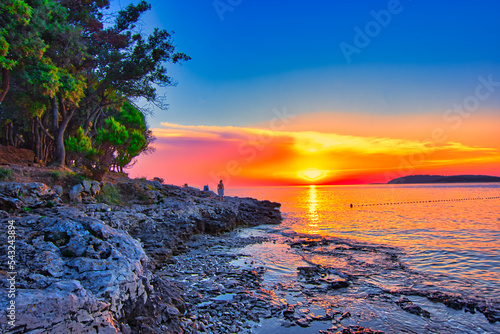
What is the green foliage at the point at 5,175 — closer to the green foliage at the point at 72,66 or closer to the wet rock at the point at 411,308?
the green foliage at the point at 72,66

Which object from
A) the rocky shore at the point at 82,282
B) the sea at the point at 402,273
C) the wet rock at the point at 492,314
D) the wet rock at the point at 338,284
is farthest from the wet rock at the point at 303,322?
the wet rock at the point at 492,314

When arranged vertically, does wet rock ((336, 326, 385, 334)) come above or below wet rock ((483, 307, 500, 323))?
above

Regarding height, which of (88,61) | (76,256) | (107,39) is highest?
(107,39)

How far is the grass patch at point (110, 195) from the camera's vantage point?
53.6ft

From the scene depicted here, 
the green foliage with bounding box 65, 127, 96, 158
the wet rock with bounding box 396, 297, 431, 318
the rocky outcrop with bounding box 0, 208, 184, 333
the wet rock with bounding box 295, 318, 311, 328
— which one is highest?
the green foliage with bounding box 65, 127, 96, 158

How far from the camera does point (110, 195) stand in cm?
1741

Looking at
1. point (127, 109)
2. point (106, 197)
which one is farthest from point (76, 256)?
point (127, 109)

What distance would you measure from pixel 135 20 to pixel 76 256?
930 inches

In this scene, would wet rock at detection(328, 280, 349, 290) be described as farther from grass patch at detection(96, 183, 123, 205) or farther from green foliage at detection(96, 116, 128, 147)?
green foliage at detection(96, 116, 128, 147)

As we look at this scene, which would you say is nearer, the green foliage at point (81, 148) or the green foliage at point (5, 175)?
the green foliage at point (5, 175)

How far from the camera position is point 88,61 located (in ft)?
68.7

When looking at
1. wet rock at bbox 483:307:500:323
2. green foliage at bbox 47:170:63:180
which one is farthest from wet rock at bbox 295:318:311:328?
green foliage at bbox 47:170:63:180

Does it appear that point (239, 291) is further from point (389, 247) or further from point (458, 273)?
point (389, 247)

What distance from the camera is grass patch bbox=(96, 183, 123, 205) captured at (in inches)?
643
